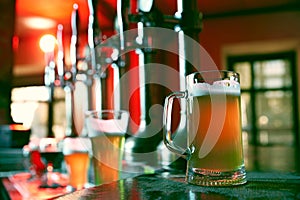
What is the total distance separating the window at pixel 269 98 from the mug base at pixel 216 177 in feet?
18.7

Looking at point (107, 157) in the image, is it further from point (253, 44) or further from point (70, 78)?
point (253, 44)

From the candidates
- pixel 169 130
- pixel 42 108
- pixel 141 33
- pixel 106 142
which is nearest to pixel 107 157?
pixel 106 142

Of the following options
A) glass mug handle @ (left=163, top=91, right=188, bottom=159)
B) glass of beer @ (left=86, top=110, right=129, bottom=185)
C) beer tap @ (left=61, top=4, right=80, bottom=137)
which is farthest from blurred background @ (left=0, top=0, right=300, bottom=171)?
glass mug handle @ (left=163, top=91, right=188, bottom=159)

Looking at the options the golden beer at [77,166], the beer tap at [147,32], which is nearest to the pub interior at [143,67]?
the beer tap at [147,32]

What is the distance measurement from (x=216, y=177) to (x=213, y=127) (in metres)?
0.08

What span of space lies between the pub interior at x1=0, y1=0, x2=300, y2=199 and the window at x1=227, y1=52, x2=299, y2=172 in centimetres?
2

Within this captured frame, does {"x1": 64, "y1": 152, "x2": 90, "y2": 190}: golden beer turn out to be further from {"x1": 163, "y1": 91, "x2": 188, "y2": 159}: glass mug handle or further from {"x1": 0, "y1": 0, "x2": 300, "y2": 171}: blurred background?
{"x1": 0, "y1": 0, "x2": 300, "y2": 171}: blurred background

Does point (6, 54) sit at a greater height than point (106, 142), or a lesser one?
greater

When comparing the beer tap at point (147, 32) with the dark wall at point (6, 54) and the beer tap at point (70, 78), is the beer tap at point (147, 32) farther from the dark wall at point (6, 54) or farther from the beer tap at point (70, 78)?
the dark wall at point (6, 54)

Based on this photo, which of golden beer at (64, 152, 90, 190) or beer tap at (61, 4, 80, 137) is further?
beer tap at (61, 4, 80, 137)

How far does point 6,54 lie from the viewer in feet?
5.80

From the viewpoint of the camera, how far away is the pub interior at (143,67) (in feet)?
2.76

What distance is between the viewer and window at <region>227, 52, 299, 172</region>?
20.4 feet

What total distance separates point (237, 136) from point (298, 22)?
5558mm
